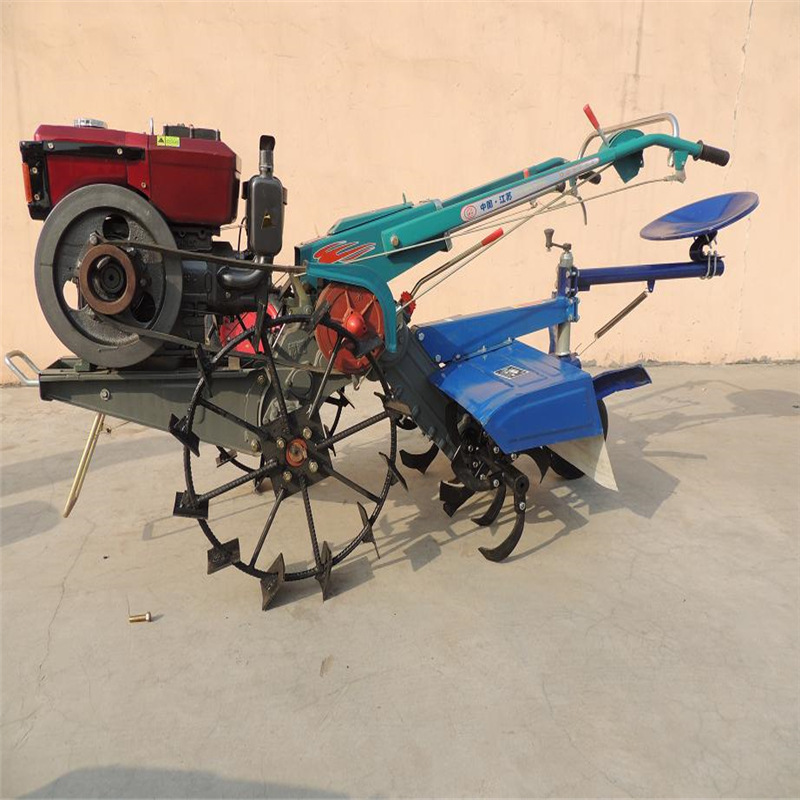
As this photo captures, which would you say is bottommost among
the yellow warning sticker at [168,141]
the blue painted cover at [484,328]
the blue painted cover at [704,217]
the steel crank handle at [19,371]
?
the steel crank handle at [19,371]

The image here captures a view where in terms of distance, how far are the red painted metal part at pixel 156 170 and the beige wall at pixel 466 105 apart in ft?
12.2

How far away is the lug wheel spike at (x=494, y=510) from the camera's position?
3.13m

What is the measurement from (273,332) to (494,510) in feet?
4.49

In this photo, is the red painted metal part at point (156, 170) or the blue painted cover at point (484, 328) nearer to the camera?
the red painted metal part at point (156, 170)

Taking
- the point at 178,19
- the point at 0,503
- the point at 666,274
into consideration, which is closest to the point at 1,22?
the point at 178,19

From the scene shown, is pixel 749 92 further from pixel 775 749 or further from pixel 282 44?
pixel 775 749

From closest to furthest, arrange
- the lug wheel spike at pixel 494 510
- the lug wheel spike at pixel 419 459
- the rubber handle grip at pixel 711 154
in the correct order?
the rubber handle grip at pixel 711 154 < the lug wheel spike at pixel 494 510 < the lug wheel spike at pixel 419 459

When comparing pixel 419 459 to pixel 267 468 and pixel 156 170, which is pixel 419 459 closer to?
pixel 267 468

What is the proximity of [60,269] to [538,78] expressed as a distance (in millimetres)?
5314

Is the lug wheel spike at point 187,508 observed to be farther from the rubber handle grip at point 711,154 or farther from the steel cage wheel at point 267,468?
the rubber handle grip at point 711,154

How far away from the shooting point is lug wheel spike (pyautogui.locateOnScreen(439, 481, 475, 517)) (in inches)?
131

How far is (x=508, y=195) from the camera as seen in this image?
2873 millimetres

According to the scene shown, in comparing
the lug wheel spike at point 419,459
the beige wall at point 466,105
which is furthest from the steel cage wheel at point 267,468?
the beige wall at point 466,105

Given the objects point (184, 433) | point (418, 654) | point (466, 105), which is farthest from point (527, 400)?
point (466, 105)
